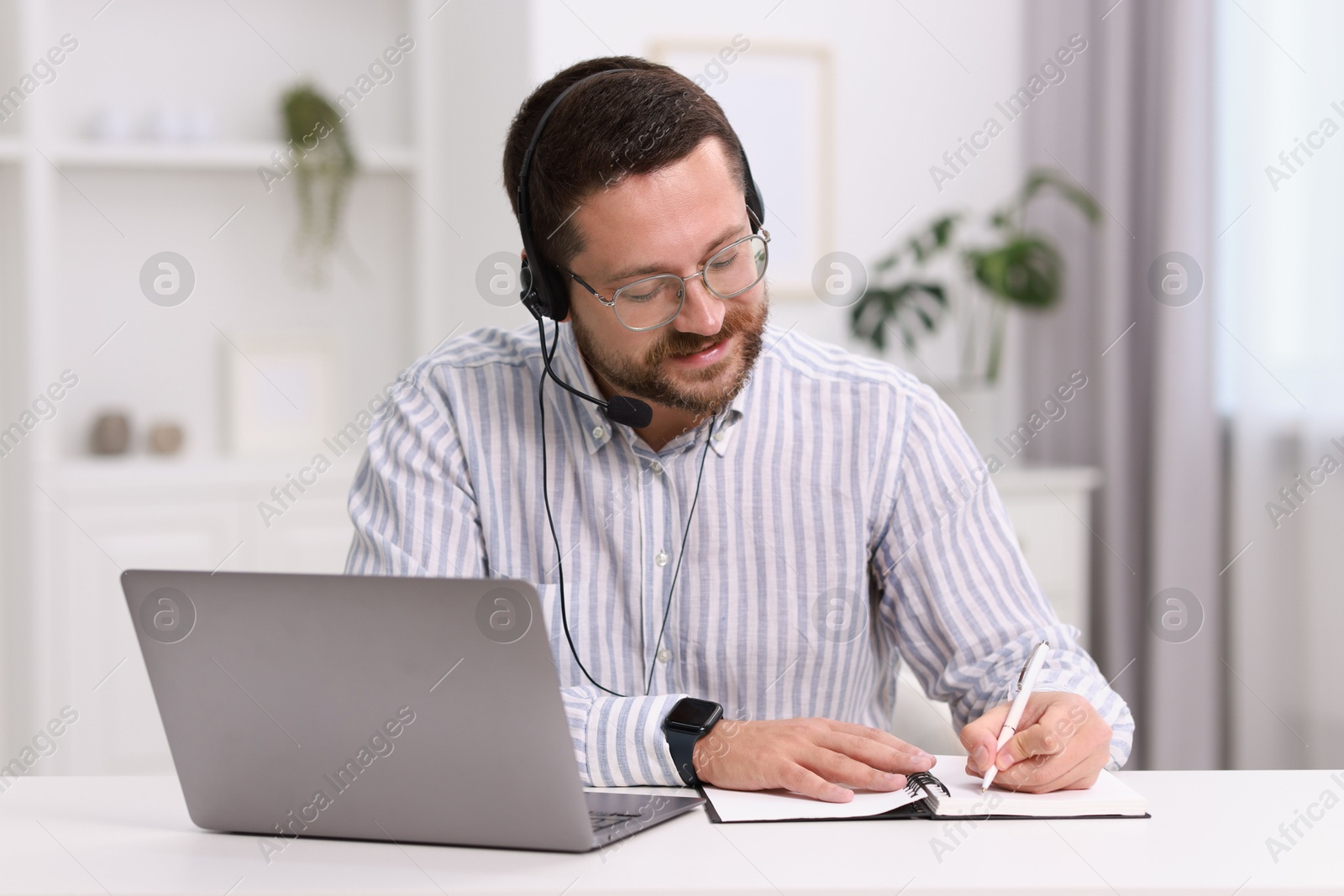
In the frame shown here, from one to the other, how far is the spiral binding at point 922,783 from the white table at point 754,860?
52 mm

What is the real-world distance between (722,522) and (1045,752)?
53cm

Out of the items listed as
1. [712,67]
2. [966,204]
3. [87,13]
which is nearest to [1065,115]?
[966,204]

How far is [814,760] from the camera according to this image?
98cm

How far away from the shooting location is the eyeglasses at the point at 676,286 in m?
1.29

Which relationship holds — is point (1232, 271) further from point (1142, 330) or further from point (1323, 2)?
point (1323, 2)

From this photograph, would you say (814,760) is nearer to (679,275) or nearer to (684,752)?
(684,752)

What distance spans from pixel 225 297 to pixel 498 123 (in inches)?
33.7

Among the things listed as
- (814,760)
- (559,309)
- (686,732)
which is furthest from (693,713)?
(559,309)

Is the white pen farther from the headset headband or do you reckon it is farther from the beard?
the headset headband

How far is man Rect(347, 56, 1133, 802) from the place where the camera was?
4.25 ft

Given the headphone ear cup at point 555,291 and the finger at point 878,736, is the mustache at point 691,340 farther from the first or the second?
the finger at point 878,736

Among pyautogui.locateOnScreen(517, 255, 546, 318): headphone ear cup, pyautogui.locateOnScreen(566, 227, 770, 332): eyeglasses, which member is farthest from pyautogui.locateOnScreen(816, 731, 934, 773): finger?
pyautogui.locateOnScreen(517, 255, 546, 318): headphone ear cup

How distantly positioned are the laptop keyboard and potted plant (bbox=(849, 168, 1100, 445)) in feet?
6.58

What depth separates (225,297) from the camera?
3016mm
